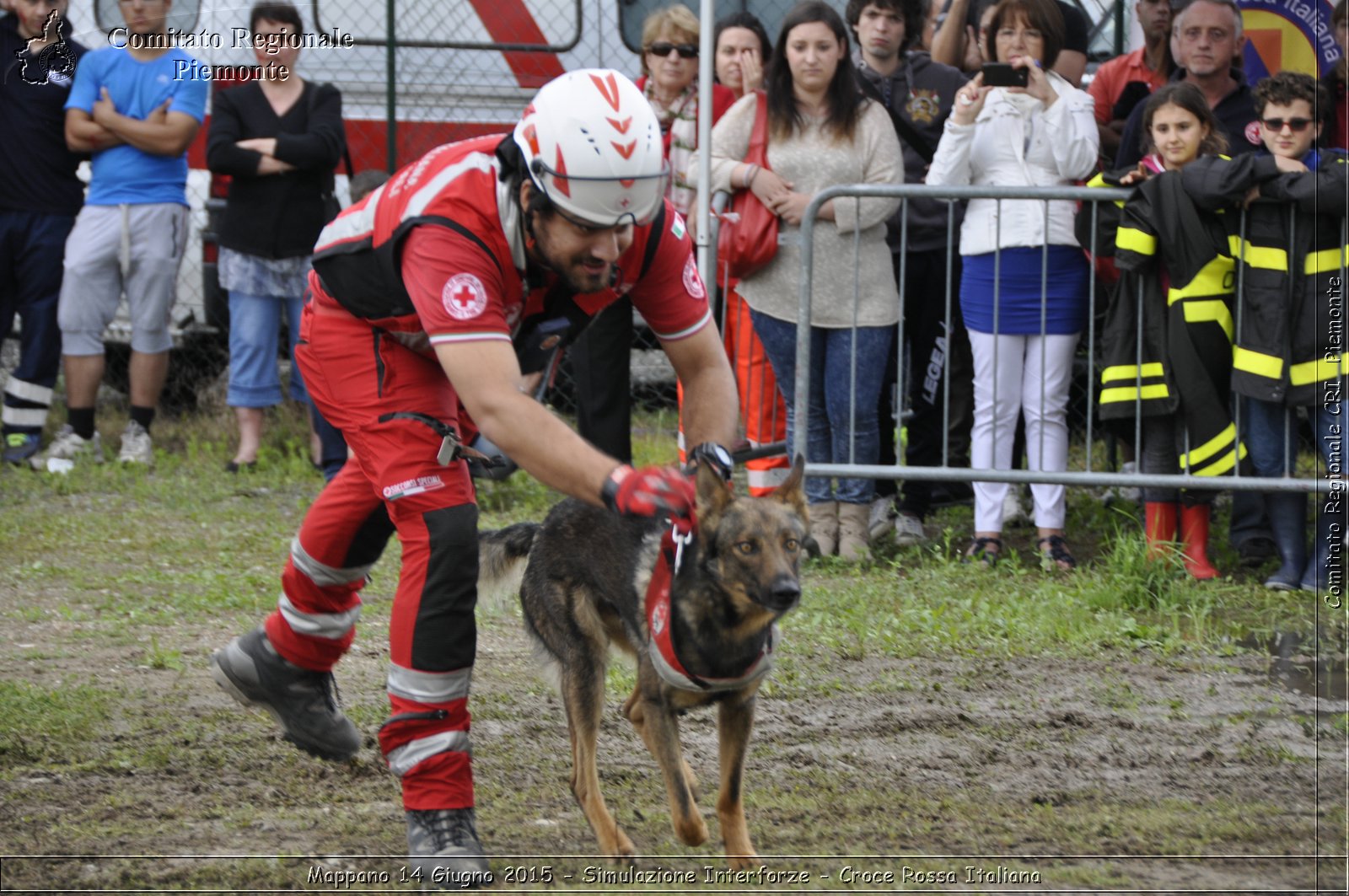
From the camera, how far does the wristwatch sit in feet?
13.7

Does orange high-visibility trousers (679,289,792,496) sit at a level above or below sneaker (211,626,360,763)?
above

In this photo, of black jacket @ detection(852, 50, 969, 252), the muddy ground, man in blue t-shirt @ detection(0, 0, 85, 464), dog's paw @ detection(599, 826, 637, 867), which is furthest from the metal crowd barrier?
man in blue t-shirt @ detection(0, 0, 85, 464)

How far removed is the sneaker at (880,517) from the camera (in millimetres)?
8125

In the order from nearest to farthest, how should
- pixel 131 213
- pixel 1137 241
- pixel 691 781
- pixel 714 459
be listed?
pixel 714 459, pixel 691 781, pixel 1137 241, pixel 131 213

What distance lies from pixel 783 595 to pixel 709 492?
35cm

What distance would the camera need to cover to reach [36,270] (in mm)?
9695

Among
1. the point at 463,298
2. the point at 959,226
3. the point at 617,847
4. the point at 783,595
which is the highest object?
the point at 959,226

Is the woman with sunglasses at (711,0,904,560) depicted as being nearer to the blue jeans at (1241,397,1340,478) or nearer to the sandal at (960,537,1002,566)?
the sandal at (960,537,1002,566)

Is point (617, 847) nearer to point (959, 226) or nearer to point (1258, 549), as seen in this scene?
point (1258, 549)

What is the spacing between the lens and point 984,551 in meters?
7.59

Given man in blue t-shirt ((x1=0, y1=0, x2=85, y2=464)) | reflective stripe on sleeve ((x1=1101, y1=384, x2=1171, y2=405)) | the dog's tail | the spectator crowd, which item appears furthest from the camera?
man in blue t-shirt ((x1=0, y1=0, x2=85, y2=464))

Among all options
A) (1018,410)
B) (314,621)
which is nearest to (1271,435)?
(1018,410)

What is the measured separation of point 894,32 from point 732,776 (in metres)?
4.99

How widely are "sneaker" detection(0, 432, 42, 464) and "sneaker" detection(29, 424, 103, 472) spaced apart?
0.05 m
